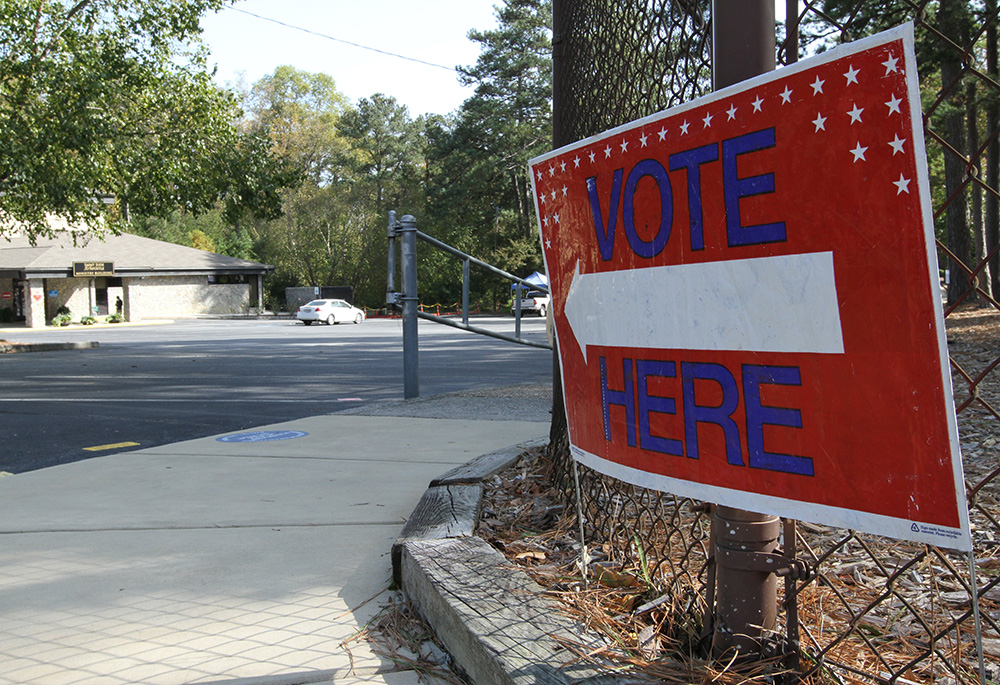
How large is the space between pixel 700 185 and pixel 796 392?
52cm

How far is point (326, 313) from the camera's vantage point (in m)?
39.6

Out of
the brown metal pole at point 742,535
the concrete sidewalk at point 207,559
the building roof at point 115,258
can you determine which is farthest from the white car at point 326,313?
the brown metal pole at point 742,535

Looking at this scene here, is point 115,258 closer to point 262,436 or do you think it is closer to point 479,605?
point 262,436

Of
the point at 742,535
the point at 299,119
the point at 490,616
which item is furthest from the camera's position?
Answer: the point at 299,119

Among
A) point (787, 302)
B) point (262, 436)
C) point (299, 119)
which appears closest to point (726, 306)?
point (787, 302)

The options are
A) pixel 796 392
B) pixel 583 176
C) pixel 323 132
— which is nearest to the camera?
pixel 796 392

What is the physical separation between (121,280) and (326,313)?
683 inches

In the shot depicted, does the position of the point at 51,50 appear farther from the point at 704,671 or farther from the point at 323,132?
the point at 323,132

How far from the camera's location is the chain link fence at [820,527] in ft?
6.32

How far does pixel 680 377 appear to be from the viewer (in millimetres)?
1994

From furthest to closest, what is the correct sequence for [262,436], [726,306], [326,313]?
1. [326,313]
2. [262,436]
3. [726,306]

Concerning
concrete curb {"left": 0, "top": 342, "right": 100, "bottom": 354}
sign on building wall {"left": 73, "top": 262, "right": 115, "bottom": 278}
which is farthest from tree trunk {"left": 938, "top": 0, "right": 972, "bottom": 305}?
sign on building wall {"left": 73, "top": 262, "right": 115, "bottom": 278}

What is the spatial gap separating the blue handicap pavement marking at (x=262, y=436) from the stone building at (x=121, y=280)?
134 feet

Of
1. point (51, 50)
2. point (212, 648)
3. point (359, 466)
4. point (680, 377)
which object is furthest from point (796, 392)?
point (51, 50)
